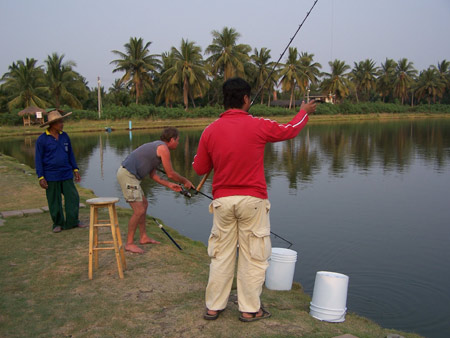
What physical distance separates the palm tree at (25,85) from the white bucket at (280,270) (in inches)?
1570

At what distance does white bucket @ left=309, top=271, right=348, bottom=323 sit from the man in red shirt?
2.08ft

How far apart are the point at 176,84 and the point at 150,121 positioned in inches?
282

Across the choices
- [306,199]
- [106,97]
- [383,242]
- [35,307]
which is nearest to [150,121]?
[106,97]

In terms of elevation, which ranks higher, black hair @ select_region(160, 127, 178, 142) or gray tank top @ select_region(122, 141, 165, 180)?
black hair @ select_region(160, 127, 178, 142)

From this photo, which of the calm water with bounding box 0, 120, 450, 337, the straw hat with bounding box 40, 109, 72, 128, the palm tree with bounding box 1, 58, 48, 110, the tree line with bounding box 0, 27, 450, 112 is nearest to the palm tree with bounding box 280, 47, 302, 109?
the tree line with bounding box 0, 27, 450, 112

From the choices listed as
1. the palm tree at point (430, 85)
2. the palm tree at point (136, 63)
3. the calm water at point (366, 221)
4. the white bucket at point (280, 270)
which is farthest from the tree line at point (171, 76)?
the white bucket at point (280, 270)

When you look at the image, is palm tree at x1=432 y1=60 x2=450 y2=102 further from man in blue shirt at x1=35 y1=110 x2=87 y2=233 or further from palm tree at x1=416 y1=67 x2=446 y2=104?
man in blue shirt at x1=35 y1=110 x2=87 y2=233

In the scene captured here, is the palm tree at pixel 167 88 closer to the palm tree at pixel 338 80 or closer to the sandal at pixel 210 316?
the palm tree at pixel 338 80

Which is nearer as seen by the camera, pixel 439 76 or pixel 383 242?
pixel 383 242

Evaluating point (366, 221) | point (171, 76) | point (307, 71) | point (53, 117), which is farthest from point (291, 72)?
point (53, 117)

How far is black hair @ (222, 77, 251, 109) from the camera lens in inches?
131

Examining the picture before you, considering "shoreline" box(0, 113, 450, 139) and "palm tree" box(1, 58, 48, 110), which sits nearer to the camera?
"shoreline" box(0, 113, 450, 139)

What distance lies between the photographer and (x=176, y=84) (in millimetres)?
50250

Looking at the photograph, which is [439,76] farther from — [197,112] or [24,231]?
[24,231]
